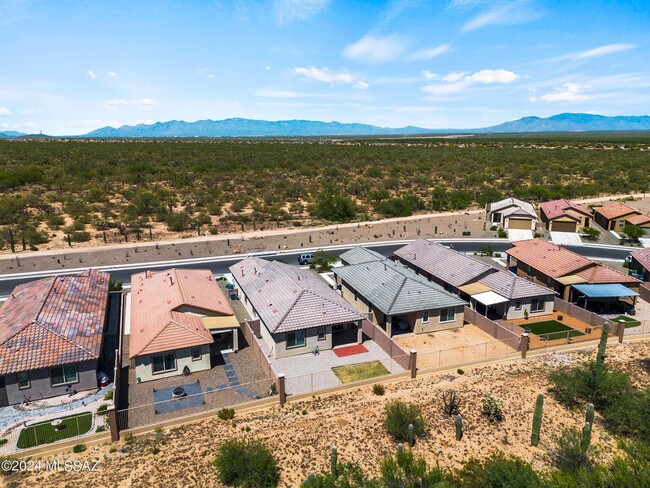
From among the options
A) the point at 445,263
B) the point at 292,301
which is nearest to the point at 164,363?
the point at 292,301

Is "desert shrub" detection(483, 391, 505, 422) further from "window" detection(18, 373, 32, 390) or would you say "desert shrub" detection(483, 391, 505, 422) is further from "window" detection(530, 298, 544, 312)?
"window" detection(18, 373, 32, 390)

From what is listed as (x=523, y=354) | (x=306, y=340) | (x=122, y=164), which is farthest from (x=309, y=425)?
(x=122, y=164)

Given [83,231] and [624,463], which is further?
[83,231]

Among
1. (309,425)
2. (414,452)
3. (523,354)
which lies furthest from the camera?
(523,354)

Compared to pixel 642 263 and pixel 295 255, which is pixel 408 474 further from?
pixel 642 263

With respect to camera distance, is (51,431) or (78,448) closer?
(78,448)

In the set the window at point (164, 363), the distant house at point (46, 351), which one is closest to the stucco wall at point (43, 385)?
the distant house at point (46, 351)

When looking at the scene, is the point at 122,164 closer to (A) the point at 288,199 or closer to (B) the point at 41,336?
(A) the point at 288,199
